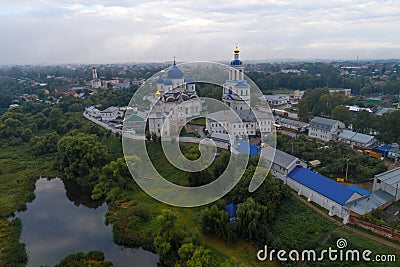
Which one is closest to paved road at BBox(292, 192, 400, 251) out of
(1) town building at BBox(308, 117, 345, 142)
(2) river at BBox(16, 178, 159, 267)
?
(2) river at BBox(16, 178, 159, 267)

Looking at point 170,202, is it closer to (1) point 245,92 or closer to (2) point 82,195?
(2) point 82,195

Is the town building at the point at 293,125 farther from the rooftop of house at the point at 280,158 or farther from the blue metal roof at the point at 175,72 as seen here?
the blue metal roof at the point at 175,72

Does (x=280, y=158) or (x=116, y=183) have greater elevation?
(x=280, y=158)

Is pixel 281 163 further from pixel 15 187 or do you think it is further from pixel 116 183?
pixel 15 187

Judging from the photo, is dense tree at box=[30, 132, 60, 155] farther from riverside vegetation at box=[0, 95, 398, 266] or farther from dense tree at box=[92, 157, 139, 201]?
dense tree at box=[92, 157, 139, 201]

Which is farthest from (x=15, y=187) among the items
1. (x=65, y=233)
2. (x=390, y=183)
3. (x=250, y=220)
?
(x=390, y=183)

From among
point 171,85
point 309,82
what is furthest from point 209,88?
point 309,82

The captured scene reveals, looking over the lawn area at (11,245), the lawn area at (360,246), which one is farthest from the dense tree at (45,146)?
the lawn area at (360,246)
